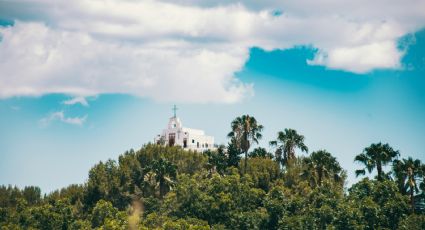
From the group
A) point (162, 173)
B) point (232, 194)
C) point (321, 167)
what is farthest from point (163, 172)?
point (321, 167)

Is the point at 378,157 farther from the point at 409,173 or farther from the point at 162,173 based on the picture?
the point at 162,173

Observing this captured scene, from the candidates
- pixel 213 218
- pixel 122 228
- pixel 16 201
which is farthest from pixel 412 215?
pixel 16 201

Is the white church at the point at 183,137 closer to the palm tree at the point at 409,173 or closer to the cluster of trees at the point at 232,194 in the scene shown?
the cluster of trees at the point at 232,194

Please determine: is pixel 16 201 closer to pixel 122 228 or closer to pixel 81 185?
pixel 81 185

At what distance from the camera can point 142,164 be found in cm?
10462

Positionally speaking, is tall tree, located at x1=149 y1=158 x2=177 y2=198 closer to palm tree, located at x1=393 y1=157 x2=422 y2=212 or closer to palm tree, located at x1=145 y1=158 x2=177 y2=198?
palm tree, located at x1=145 y1=158 x2=177 y2=198

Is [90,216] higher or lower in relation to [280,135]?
lower

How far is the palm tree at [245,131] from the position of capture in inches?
4104

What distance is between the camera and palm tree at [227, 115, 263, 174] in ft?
342

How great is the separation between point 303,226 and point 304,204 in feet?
16.6

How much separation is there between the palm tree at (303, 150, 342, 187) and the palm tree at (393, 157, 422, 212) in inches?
316

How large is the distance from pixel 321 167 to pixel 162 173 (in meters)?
19.2

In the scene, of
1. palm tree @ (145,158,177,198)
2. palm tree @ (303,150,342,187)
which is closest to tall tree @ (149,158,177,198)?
palm tree @ (145,158,177,198)

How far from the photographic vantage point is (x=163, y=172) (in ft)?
313
